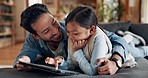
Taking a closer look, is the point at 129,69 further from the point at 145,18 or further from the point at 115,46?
the point at 145,18

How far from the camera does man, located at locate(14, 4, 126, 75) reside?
115cm

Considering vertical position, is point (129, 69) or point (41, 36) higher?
point (41, 36)

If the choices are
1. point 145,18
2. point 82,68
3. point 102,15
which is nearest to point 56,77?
point 82,68

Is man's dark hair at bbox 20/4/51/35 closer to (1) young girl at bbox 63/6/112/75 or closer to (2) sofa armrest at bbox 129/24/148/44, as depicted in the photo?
(1) young girl at bbox 63/6/112/75

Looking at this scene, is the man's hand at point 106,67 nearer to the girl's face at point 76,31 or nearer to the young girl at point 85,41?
the young girl at point 85,41

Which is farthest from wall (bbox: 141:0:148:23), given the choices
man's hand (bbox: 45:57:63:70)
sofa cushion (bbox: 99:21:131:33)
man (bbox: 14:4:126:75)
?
man's hand (bbox: 45:57:63:70)

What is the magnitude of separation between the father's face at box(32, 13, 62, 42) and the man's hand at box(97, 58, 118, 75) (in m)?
0.31

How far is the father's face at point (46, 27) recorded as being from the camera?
1228 millimetres

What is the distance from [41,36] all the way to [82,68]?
300 mm

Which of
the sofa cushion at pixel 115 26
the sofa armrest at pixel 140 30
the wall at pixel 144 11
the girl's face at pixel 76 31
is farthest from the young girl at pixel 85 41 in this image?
the wall at pixel 144 11

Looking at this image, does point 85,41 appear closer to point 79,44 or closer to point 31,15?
point 79,44

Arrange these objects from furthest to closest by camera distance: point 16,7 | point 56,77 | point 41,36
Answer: point 16,7, point 41,36, point 56,77

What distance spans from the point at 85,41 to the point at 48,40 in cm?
24

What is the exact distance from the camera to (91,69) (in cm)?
113
